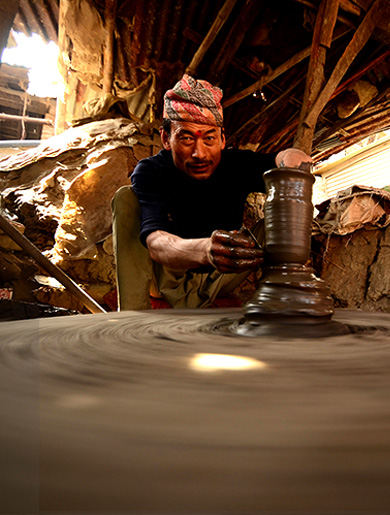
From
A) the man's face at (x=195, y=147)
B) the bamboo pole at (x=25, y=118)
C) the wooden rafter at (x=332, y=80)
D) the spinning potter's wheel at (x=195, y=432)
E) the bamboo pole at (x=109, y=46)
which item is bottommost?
the spinning potter's wheel at (x=195, y=432)

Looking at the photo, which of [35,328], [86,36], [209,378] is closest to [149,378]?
[209,378]

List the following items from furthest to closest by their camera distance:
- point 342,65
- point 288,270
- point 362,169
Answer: point 362,169
point 342,65
point 288,270

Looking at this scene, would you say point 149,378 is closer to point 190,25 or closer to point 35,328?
point 35,328

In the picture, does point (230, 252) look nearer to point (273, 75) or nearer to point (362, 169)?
point (273, 75)

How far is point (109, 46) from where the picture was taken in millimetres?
4320

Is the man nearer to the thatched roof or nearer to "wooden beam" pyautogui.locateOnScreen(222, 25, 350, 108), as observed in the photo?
the thatched roof

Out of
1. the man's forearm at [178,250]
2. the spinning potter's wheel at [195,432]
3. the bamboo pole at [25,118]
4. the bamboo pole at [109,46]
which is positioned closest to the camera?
the spinning potter's wheel at [195,432]

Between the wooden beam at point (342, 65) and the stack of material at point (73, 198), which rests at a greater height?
the wooden beam at point (342, 65)

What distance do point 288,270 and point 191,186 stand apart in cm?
126

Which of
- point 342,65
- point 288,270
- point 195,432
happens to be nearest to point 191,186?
point 288,270

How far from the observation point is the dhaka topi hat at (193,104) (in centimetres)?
191

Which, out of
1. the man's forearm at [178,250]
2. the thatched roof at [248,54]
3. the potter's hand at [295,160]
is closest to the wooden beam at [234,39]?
the thatched roof at [248,54]

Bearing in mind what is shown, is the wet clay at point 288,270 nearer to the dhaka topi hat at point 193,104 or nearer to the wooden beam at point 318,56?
the dhaka topi hat at point 193,104

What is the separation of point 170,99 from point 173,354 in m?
1.76
